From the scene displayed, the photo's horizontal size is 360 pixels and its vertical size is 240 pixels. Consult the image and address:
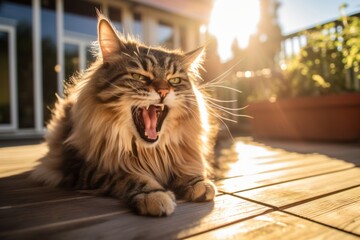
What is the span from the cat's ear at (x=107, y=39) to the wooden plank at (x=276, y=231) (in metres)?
1.03

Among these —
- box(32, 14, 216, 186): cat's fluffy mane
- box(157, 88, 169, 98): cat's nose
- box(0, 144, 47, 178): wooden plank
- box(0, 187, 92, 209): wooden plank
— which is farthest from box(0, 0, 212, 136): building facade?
box(157, 88, 169, 98): cat's nose

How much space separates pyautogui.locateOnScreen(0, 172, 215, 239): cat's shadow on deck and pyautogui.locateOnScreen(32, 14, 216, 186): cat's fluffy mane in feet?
0.66

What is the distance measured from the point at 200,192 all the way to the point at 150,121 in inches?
16.6

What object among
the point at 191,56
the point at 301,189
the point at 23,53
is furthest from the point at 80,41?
the point at 301,189

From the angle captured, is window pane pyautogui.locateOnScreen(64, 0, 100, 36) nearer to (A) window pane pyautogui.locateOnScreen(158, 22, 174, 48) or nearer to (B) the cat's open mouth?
(A) window pane pyautogui.locateOnScreen(158, 22, 174, 48)

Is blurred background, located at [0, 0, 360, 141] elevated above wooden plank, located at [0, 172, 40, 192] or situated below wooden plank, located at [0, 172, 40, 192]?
above

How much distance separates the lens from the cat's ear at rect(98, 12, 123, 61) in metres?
1.36

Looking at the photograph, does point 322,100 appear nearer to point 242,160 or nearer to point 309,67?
point 309,67

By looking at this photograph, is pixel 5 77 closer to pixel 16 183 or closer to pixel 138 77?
pixel 16 183

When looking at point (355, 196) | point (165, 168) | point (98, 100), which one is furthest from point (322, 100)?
point (98, 100)

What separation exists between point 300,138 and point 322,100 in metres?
0.63

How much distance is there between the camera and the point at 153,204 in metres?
0.93

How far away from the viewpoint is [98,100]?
1.30m

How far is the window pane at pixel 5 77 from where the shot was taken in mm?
4316
